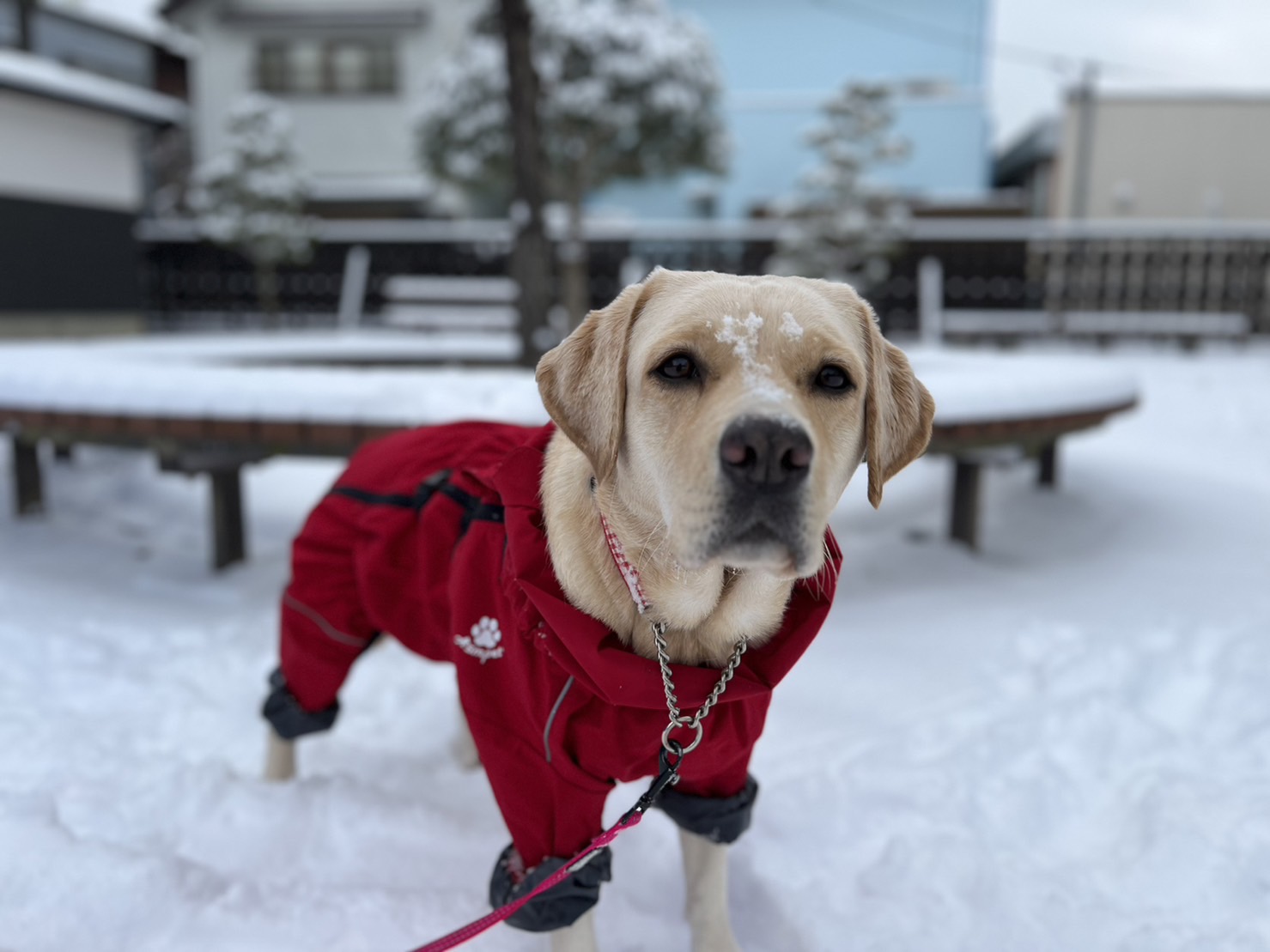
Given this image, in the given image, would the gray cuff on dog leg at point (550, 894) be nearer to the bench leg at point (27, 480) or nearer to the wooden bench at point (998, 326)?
the bench leg at point (27, 480)

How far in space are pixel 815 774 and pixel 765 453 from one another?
163 centimetres

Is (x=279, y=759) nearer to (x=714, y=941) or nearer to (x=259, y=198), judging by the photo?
(x=714, y=941)

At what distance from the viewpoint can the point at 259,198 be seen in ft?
45.7

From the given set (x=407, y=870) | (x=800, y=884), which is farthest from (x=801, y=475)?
(x=407, y=870)

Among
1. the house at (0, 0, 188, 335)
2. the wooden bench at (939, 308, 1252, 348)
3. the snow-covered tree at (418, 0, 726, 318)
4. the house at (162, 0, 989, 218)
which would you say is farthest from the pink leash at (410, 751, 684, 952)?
the house at (162, 0, 989, 218)

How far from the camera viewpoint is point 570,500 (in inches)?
63.4

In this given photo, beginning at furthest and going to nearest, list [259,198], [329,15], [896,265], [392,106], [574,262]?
[392,106], [329,15], [259,198], [896,265], [574,262]

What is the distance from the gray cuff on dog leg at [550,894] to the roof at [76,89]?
1290cm

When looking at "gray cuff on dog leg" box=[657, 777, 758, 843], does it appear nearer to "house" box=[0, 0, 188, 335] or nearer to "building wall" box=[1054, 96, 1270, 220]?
"house" box=[0, 0, 188, 335]

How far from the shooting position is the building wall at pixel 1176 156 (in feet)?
55.3

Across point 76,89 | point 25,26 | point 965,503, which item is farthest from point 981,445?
point 25,26

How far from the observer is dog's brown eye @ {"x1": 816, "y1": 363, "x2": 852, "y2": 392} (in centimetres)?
146

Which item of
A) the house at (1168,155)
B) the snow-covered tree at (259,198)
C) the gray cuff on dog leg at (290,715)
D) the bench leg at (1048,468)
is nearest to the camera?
the gray cuff on dog leg at (290,715)

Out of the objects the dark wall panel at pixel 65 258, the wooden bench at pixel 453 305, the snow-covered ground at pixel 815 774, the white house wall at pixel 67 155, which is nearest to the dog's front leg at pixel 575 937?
the snow-covered ground at pixel 815 774
